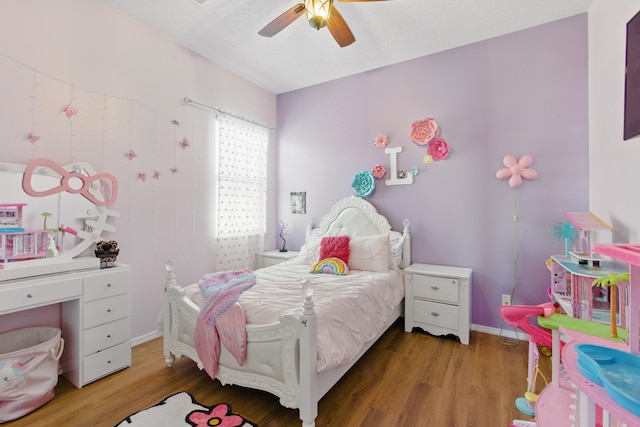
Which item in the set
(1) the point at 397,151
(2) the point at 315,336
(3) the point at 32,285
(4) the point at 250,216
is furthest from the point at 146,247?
(1) the point at 397,151

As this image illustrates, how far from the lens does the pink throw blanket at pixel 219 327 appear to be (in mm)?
1763

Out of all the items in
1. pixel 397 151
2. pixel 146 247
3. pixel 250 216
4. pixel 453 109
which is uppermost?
pixel 453 109

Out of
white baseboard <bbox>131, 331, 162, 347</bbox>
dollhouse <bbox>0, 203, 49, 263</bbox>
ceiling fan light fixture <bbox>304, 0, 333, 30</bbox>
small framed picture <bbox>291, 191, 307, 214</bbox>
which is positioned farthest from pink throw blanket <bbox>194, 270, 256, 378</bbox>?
small framed picture <bbox>291, 191, 307, 214</bbox>

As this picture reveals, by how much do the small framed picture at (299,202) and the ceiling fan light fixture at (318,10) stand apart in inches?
90.0

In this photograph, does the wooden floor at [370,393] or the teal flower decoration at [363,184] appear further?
the teal flower decoration at [363,184]

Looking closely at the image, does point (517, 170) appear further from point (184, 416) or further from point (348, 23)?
point (184, 416)

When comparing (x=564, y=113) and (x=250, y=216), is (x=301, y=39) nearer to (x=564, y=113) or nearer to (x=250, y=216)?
(x=250, y=216)

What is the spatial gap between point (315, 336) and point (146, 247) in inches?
77.8

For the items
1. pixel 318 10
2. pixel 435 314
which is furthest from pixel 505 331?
pixel 318 10

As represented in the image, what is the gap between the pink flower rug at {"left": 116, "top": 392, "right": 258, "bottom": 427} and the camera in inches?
64.7

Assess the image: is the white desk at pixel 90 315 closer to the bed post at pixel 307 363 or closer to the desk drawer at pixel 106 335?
the desk drawer at pixel 106 335

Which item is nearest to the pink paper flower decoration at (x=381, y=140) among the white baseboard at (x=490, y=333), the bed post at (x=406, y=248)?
the bed post at (x=406, y=248)

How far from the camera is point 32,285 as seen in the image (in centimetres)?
180

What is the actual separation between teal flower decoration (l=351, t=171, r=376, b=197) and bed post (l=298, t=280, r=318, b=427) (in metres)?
2.07
